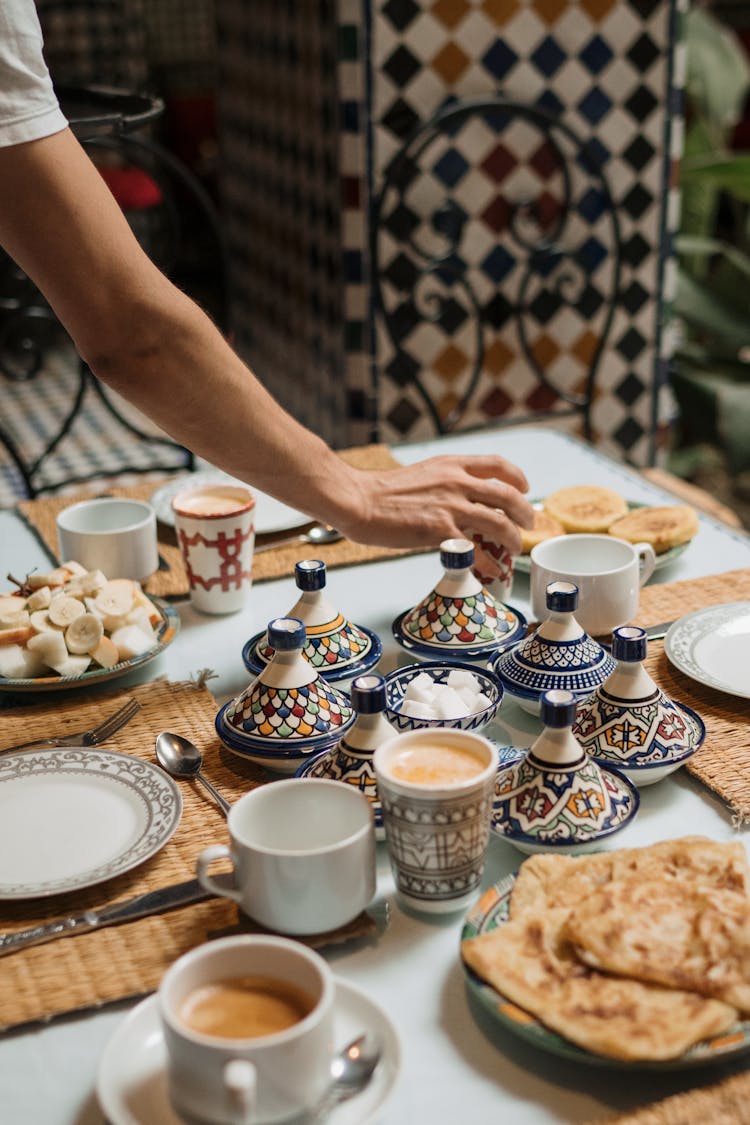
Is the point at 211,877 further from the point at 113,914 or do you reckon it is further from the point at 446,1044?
the point at 446,1044

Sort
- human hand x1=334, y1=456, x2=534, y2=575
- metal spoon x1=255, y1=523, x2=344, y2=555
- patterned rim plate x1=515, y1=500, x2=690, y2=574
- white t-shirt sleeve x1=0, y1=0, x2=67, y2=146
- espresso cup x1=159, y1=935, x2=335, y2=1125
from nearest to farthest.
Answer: espresso cup x1=159, y1=935, x2=335, y2=1125
white t-shirt sleeve x1=0, y1=0, x2=67, y2=146
human hand x1=334, y1=456, x2=534, y2=575
patterned rim plate x1=515, y1=500, x2=690, y2=574
metal spoon x1=255, y1=523, x2=344, y2=555

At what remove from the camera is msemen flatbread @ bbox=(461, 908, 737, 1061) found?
2.37 ft

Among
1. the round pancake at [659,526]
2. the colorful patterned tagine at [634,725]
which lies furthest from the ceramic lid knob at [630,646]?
the round pancake at [659,526]

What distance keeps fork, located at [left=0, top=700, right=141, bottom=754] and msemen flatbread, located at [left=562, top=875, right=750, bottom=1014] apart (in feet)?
1.69

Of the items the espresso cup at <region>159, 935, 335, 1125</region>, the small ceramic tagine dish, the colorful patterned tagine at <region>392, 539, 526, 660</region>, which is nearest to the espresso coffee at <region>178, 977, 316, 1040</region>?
the espresso cup at <region>159, 935, 335, 1125</region>

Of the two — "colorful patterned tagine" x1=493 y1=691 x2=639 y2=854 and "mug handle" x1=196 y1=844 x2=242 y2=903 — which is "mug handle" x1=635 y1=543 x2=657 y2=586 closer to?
"colorful patterned tagine" x1=493 y1=691 x2=639 y2=854

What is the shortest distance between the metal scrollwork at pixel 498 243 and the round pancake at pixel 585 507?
0.87 m

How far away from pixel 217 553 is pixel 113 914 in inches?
21.6

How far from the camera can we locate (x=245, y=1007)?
72cm

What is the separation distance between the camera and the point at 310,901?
2.75ft

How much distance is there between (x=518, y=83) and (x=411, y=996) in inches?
91.4

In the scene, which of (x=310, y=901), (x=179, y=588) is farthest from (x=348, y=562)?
(x=310, y=901)

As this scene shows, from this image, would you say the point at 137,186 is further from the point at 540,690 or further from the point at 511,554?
the point at 540,690

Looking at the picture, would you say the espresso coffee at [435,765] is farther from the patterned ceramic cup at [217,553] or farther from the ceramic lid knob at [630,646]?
the patterned ceramic cup at [217,553]
